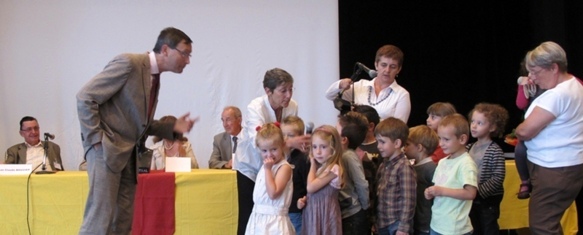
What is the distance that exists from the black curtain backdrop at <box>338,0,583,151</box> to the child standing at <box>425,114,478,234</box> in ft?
9.58

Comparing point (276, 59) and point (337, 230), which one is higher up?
point (276, 59)

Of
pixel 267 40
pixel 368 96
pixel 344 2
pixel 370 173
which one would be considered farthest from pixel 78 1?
pixel 370 173

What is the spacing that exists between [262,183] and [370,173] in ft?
2.03

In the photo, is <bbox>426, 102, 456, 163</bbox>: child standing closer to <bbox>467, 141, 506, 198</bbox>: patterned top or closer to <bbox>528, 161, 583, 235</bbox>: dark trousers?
<bbox>467, 141, 506, 198</bbox>: patterned top

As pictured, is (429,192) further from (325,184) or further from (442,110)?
(442,110)

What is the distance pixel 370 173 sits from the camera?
361 centimetres

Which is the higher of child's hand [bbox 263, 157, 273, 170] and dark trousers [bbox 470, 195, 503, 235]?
child's hand [bbox 263, 157, 273, 170]

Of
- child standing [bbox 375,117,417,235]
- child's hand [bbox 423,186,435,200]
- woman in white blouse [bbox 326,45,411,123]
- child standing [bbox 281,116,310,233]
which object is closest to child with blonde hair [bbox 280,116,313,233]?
child standing [bbox 281,116,310,233]

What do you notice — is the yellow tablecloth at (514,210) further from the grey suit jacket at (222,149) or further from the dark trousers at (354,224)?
the grey suit jacket at (222,149)

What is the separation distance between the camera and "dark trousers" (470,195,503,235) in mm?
3408

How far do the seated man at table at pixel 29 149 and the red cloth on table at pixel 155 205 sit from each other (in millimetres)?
1744

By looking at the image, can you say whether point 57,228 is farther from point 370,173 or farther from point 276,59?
point 276,59

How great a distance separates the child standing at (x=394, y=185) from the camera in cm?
330

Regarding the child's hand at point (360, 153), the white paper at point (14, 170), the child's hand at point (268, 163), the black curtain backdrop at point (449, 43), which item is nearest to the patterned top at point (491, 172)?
the child's hand at point (360, 153)
